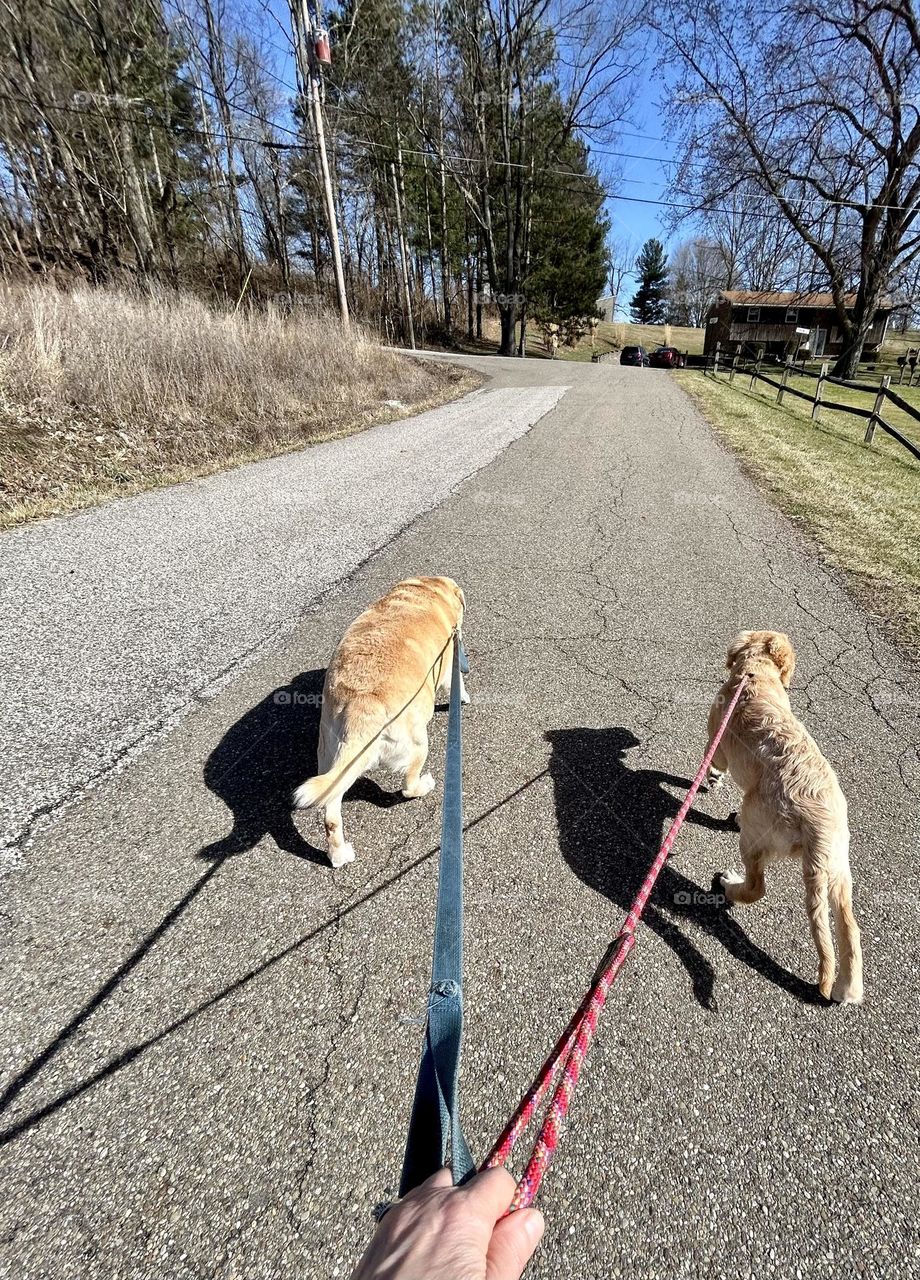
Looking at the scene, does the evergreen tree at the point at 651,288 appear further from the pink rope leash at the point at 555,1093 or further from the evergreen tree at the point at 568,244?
the pink rope leash at the point at 555,1093

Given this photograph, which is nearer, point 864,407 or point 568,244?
point 864,407

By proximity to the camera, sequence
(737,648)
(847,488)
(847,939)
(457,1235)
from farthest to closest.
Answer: (847,488), (737,648), (847,939), (457,1235)

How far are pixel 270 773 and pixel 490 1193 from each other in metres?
2.23

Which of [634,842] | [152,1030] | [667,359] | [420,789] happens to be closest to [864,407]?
[667,359]

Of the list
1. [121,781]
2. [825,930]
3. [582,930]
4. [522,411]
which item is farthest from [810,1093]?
[522,411]

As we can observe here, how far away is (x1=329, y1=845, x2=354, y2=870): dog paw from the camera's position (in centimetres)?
233

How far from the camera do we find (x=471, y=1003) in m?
1.90

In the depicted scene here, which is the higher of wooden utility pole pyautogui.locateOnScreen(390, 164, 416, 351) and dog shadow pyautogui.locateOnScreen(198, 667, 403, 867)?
wooden utility pole pyautogui.locateOnScreen(390, 164, 416, 351)

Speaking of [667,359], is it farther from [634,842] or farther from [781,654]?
[634,842]

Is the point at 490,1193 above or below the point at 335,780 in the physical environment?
above

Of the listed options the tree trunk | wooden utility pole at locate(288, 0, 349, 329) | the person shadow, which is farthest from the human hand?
the tree trunk

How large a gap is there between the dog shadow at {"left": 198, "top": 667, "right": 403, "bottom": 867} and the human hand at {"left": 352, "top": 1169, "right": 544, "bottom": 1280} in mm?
1633

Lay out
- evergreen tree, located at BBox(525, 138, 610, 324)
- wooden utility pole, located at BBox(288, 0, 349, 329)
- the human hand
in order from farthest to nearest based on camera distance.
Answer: evergreen tree, located at BBox(525, 138, 610, 324) < wooden utility pole, located at BBox(288, 0, 349, 329) < the human hand

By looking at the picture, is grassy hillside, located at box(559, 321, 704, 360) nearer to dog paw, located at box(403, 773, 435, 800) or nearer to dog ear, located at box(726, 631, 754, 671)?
dog ear, located at box(726, 631, 754, 671)
